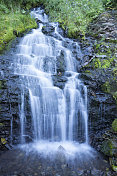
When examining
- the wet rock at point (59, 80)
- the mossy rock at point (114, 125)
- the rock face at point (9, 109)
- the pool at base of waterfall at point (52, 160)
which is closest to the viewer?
the pool at base of waterfall at point (52, 160)

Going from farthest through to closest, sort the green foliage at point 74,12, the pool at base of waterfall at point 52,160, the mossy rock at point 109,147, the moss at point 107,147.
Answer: the green foliage at point 74,12, the moss at point 107,147, the mossy rock at point 109,147, the pool at base of waterfall at point 52,160

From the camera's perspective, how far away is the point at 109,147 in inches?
192

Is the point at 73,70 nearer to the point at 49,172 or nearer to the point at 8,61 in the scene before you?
the point at 8,61

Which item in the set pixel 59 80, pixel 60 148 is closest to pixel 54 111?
pixel 60 148

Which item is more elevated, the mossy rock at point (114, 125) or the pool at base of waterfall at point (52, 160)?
the mossy rock at point (114, 125)

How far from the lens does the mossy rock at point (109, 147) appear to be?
15.4 feet

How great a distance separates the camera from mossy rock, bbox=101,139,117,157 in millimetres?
4691

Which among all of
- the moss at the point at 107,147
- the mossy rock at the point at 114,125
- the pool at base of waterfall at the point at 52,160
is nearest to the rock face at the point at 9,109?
the pool at base of waterfall at the point at 52,160

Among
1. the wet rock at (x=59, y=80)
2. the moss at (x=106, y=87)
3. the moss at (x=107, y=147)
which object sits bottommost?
the moss at (x=107, y=147)

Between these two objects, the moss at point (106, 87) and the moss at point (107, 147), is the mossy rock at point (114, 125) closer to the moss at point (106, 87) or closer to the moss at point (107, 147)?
the moss at point (107, 147)

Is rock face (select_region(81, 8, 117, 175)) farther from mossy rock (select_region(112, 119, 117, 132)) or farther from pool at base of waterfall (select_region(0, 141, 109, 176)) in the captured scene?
pool at base of waterfall (select_region(0, 141, 109, 176))

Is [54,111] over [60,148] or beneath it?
over

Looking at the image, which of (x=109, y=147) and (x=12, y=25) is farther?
(x=12, y=25)

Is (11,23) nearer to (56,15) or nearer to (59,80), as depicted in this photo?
(56,15)
